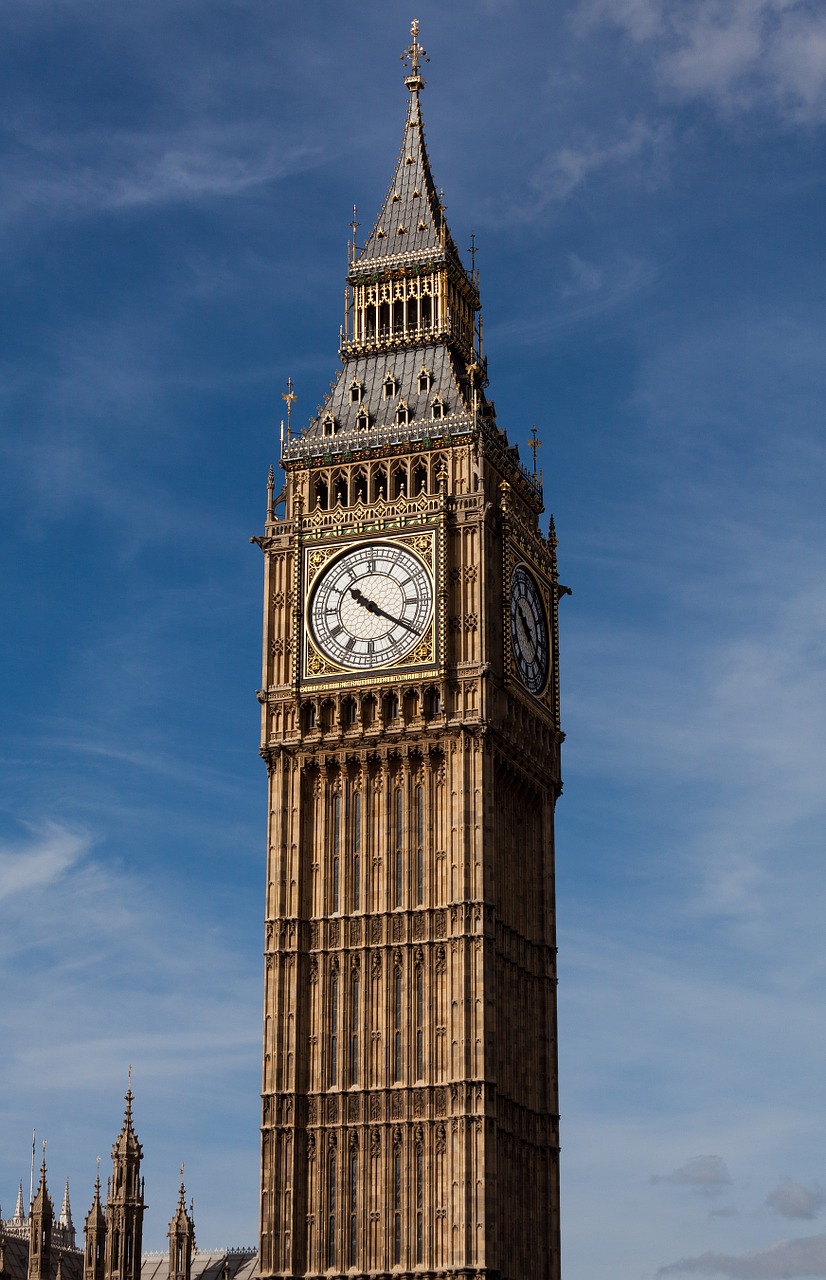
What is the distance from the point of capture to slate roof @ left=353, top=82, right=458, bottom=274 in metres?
105

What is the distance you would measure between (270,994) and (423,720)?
1138 cm

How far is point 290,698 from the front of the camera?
312 feet

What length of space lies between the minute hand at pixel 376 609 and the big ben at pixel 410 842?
0.09m

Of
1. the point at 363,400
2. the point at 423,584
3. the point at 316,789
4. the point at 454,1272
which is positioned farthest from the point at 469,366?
the point at 454,1272

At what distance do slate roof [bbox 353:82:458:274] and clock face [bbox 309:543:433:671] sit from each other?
15.4 metres

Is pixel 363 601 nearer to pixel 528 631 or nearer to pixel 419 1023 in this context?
pixel 528 631

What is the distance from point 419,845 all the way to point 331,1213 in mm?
13399

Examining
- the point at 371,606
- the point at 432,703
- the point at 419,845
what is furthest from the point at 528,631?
the point at 419,845

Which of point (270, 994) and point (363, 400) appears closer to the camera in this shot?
point (270, 994)

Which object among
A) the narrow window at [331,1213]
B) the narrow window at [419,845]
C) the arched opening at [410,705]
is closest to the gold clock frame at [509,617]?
the arched opening at [410,705]

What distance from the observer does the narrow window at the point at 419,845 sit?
9112 centimetres

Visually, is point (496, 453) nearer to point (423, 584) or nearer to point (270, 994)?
point (423, 584)

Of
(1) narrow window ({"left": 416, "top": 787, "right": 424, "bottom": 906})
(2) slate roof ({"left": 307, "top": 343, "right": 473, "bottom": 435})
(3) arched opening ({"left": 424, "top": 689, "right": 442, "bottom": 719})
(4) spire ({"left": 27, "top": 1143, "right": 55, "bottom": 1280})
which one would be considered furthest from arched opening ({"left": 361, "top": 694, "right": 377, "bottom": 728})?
(4) spire ({"left": 27, "top": 1143, "right": 55, "bottom": 1280})

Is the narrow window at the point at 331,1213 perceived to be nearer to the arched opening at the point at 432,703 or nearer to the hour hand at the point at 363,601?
the arched opening at the point at 432,703
